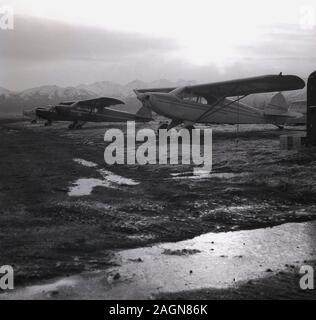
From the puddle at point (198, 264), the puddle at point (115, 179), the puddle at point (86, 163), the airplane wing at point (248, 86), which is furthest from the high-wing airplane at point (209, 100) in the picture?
the puddle at point (198, 264)

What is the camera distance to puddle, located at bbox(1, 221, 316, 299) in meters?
3.96

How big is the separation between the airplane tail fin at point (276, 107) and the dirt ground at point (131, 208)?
1185cm

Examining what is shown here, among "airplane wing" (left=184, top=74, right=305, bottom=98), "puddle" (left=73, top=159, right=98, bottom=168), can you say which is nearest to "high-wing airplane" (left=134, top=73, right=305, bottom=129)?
"airplane wing" (left=184, top=74, right=305, bottom=98)

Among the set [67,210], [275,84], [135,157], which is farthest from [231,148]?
[67,210]

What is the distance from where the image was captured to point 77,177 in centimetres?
1021

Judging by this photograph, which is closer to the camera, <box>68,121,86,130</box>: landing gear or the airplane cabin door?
the airplane cabin door

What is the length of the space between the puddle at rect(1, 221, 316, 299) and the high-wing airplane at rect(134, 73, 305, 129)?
44.1ft

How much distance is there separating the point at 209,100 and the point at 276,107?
4964mm

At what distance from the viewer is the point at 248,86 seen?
19.4 metres

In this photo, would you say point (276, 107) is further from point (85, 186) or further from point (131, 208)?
point (131, 208)

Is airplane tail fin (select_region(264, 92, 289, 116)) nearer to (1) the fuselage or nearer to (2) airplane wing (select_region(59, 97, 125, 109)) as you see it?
(1) the fuselage
